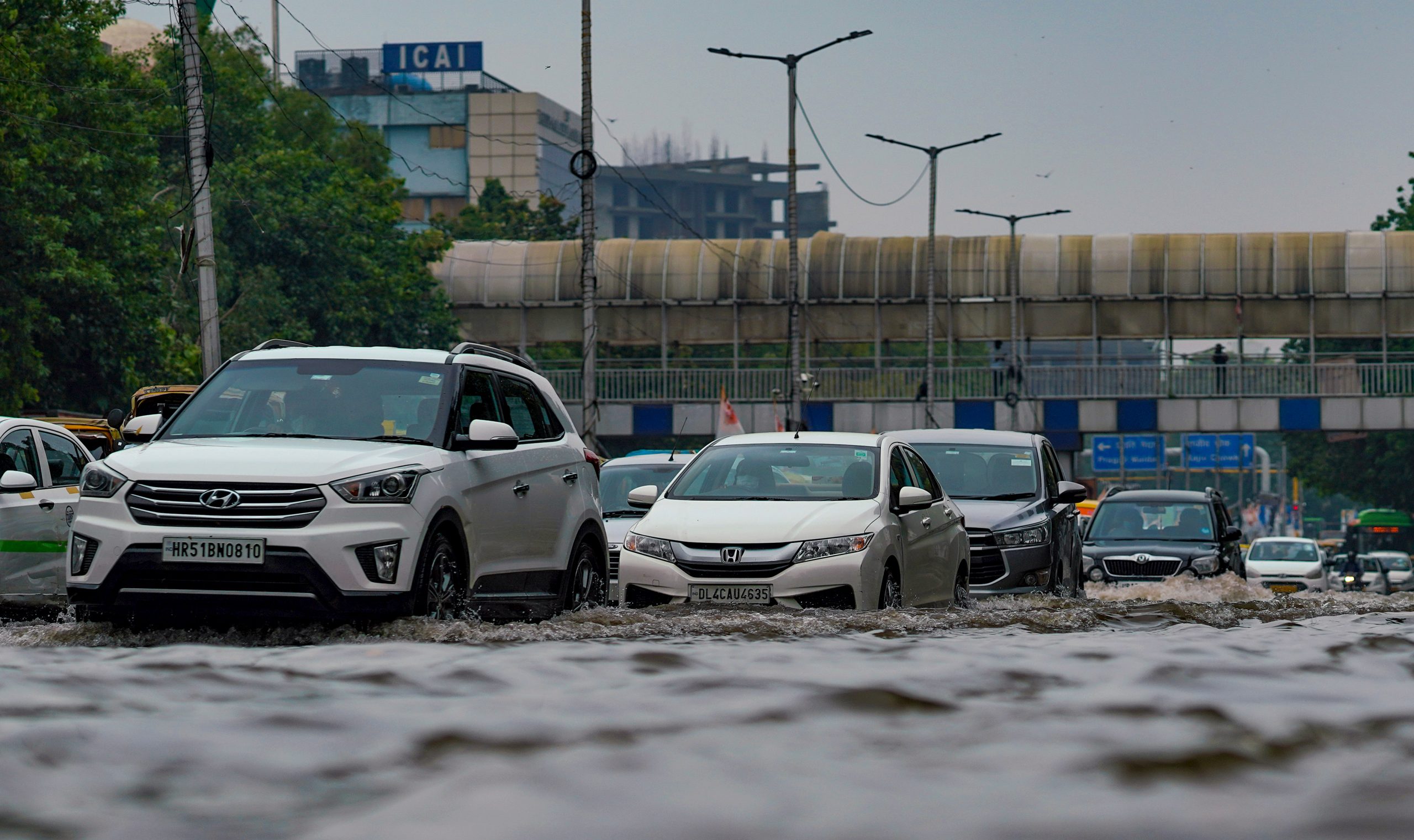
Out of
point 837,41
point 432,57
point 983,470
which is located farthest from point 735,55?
point 432,57

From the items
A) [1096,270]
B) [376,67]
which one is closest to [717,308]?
[1096,270]

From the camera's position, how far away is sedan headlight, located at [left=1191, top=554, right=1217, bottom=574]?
71.9 ft

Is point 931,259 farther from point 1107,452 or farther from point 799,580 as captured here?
point 799,580

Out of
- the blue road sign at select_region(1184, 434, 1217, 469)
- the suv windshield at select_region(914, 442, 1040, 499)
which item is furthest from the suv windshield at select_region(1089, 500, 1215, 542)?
the blue road sign at select_region(1184, 434, 1217, 469)

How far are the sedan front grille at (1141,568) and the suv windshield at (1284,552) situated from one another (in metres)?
13.8

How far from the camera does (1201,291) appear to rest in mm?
60031

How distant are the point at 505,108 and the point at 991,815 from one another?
117m

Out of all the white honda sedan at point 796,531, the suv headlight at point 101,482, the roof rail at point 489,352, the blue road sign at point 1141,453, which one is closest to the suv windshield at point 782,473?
the white honda sedan at point 796,531

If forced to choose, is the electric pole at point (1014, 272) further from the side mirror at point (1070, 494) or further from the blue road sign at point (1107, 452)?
the side mirror at point (1070, 494)

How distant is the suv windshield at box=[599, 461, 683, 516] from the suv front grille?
27.9 ft

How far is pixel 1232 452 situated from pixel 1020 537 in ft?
213

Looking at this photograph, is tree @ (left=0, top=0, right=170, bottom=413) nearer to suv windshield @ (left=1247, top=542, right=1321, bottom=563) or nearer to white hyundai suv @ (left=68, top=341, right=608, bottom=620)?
suv windshield @ (left=1247, top=542, right=1321, bottom=563)

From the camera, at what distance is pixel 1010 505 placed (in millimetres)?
16938

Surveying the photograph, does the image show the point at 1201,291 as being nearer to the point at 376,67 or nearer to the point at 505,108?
the point at 505,108
